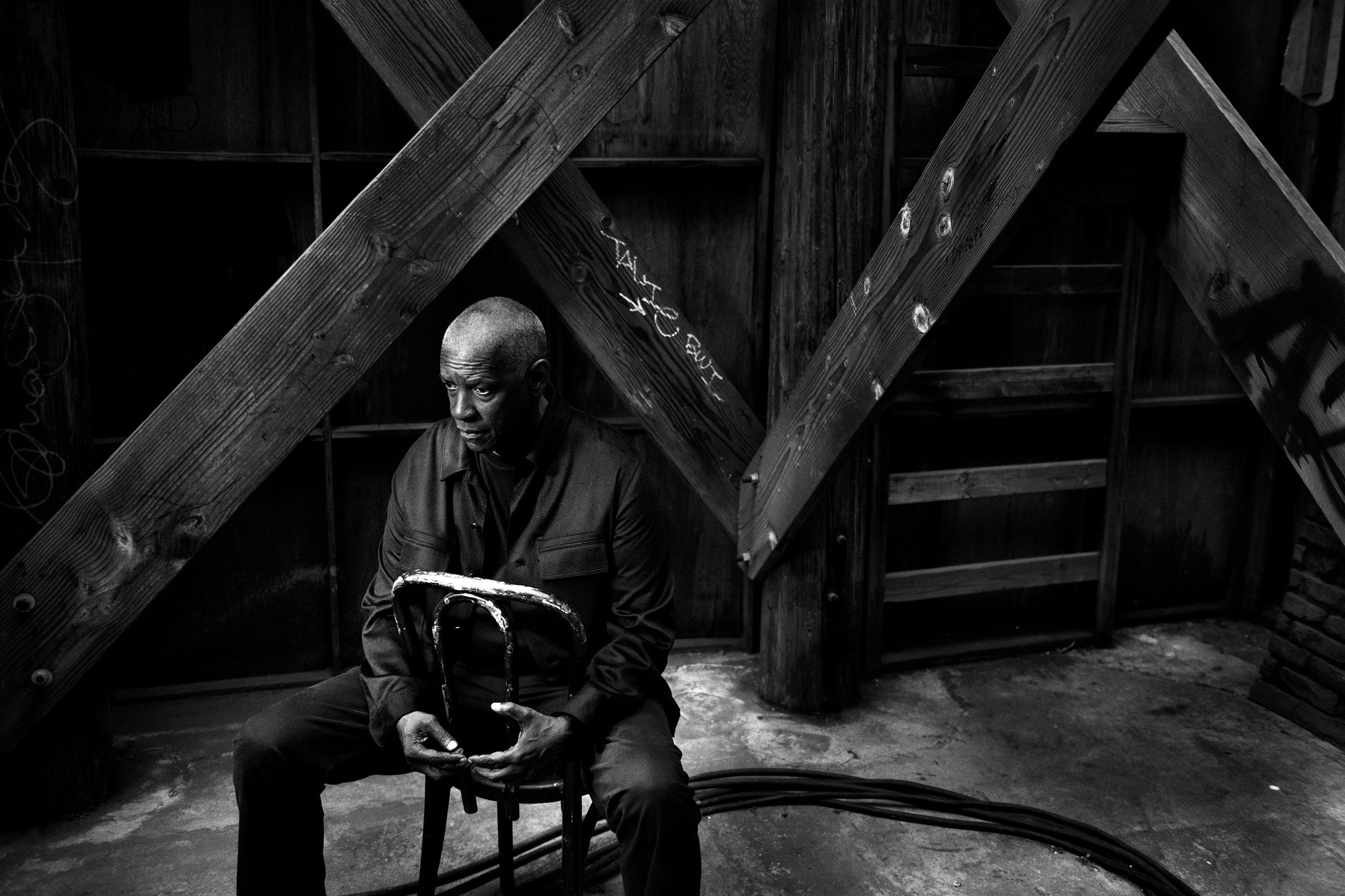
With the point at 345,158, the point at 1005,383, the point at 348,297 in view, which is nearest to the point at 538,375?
the point at 348,297

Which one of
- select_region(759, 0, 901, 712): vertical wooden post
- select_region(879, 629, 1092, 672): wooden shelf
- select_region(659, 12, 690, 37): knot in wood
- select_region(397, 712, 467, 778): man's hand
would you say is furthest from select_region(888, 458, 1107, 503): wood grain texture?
select_region(397, 712, 467, 778): man's hand

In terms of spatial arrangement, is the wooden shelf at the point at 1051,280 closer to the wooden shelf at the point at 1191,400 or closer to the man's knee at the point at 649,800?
the wooden shelf at the point at 1191,400

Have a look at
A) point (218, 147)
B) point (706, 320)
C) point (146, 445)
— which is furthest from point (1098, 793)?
point (218, 147)

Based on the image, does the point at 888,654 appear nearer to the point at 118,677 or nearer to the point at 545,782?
the point at 545,782

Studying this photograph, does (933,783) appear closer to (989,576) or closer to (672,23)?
(989,576)

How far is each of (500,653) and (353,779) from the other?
0.50 m

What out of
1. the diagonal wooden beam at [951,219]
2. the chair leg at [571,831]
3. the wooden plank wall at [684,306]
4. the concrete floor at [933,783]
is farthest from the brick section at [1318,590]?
the chair leg at [571,831]

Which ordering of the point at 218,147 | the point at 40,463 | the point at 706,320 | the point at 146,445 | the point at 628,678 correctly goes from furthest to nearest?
the point at 706,320 < the point at 218,147 < the point at 40,463 < the point at 146,445 < the point at 628,678

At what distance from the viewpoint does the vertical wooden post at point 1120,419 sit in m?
5.11

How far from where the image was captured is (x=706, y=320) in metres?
4.93

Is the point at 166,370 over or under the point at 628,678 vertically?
over

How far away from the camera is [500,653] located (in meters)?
2.96

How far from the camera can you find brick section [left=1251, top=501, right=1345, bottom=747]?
181 inches

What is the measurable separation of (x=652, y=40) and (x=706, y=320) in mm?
1870
